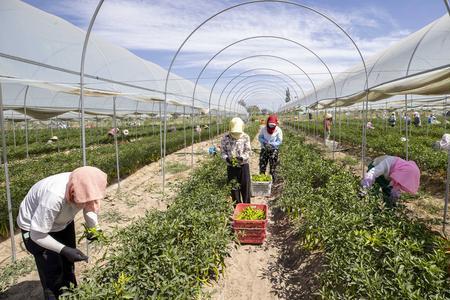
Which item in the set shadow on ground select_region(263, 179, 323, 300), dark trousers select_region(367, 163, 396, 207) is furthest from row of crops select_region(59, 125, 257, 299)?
dark trousers select_region(367, 163, 396, 207)

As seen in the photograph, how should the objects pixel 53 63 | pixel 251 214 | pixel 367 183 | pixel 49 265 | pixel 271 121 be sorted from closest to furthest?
pixel 49 265
pixel 367 183
pixel 251 214
pixel 271 121
pixel 53 63

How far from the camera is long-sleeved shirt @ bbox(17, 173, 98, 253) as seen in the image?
8.96 feet

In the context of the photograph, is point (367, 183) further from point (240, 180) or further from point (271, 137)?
point (271, 137)

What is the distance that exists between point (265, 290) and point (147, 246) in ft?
5.47

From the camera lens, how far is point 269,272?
14.6 feet

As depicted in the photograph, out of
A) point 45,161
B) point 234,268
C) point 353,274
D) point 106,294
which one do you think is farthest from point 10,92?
point 353,274

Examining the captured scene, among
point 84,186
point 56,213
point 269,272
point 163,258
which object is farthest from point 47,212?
point 269,272

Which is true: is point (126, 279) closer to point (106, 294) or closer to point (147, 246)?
point (106, 294)

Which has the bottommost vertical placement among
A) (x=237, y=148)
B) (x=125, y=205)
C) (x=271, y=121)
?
(x=125, y=205)

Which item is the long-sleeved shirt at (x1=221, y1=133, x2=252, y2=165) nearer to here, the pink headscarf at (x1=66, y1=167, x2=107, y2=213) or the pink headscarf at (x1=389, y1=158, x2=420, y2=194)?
the pink headscarf at (x1=389, y1=158, x2=420, y2=194)

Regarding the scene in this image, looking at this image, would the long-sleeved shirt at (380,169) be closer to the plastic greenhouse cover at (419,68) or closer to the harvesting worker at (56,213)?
the plastic greenhouse cover at (419,68)

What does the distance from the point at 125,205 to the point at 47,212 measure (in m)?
4.79

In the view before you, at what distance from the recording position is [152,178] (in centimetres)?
1041

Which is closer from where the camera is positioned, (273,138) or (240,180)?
(240,180)
